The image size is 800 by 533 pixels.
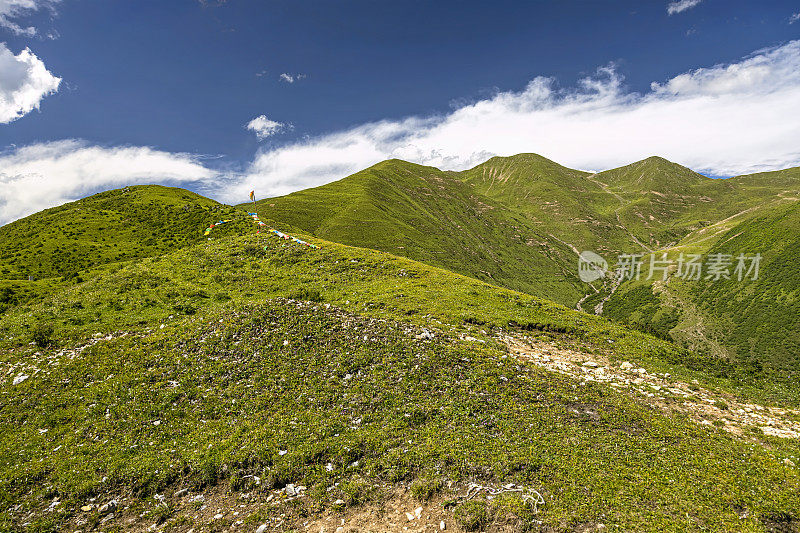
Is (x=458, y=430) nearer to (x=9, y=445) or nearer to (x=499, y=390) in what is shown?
(x=499, y=390)

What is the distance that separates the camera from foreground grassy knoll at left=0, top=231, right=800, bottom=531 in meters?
10.9

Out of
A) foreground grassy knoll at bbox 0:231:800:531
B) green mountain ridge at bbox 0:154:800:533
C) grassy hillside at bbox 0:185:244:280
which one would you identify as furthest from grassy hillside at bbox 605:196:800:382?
grassy hillside at bbox 0:185:244:280

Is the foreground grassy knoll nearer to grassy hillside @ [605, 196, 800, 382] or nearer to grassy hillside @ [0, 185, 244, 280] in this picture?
grassy hillside @ [0, 185, 244, 280]

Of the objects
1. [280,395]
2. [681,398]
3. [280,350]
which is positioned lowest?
[681,398]

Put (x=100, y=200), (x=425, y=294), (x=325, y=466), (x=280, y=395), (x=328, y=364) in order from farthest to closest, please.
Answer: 1. (x=100, y=200)
2. (x=425, y=294)
3. (x=328, y=364)
4. (x=280, y=395)
5. (x=325, y=466)

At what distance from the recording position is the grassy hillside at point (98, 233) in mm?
38094

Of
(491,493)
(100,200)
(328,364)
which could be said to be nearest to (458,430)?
(491,493)

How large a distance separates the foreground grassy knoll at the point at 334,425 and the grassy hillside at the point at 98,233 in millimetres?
14855

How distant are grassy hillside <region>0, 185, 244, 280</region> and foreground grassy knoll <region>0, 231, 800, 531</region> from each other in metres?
14.9

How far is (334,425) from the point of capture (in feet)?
47.2

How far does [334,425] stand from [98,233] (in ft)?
169

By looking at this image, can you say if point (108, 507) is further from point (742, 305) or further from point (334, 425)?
point (742, 305)

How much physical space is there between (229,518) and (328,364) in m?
8.55

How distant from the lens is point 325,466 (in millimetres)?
12453
